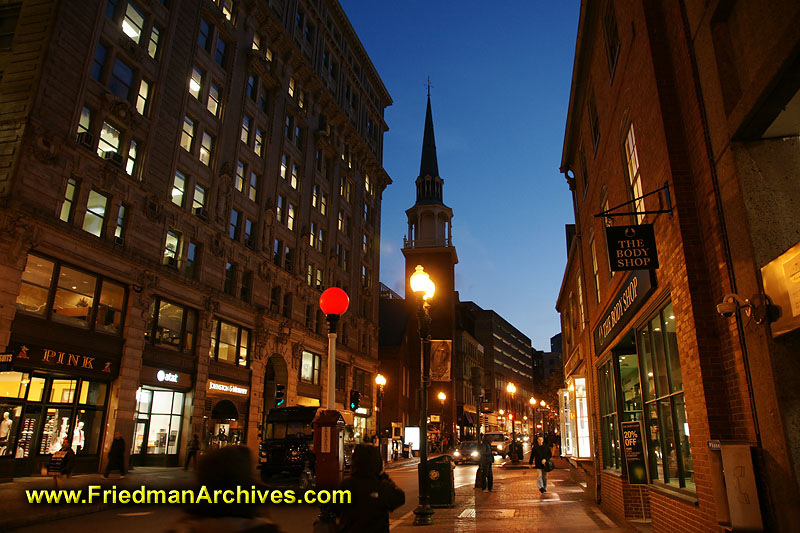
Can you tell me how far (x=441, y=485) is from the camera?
1545 centimetres

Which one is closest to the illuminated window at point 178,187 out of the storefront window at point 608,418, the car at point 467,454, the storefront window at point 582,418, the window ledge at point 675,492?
the storefront window at point 582,418

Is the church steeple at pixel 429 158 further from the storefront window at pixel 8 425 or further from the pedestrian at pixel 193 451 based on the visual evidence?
the storefront window at pixel 8 425

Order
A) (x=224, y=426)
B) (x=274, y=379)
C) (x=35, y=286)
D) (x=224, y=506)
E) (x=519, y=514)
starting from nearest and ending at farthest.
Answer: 1. (x=224, y=506)
2. (x=519, y=514)
3. (x=35, y=286)
4. (x=224, y=426)
5. (x=274, y=379)

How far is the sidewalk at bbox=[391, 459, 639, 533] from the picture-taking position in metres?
11.5

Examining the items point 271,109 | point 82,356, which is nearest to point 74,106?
point 82,356

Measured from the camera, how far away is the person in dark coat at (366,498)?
16.0ft

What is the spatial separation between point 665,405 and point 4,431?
19921 millimetres

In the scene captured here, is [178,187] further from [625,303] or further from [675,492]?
[675,492]

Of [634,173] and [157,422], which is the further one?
[157,422]

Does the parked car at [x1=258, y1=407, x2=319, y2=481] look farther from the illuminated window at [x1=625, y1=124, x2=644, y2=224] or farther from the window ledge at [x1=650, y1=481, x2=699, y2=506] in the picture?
the illuminated window at [x1=625, y1=124, x2=644, y2=224]

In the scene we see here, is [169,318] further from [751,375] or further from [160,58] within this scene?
[751,375]

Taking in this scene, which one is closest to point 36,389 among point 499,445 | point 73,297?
point 73,297

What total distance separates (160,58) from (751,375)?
28862mm

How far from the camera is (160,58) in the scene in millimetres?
27141
